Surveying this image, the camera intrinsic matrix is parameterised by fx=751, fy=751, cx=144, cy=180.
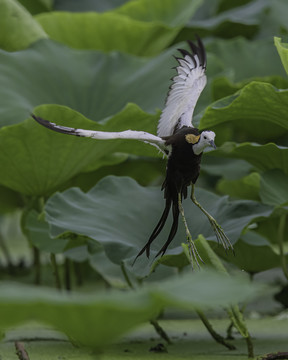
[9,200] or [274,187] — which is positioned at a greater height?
[274,187]

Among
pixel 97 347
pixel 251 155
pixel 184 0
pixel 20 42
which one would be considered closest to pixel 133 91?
pixel 20 42

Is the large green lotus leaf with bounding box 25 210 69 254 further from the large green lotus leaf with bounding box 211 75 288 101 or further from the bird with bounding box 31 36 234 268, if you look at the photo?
→ the large green lotus leaf with bounding box 211 75 288 101

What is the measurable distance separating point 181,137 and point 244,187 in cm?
64

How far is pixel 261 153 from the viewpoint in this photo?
1429mm

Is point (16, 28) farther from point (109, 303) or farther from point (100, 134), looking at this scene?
point (109, 303)

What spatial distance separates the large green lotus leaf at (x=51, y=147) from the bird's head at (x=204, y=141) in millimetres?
451

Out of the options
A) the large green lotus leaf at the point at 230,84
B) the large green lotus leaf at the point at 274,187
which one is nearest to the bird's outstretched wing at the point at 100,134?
the large green lotus leaf at the point at 274,187

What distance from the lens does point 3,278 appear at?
2.20m

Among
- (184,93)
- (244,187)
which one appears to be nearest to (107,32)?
(244,187)

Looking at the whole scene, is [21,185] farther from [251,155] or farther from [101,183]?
[251,155]

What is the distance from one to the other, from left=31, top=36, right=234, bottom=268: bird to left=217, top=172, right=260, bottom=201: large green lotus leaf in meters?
0.28

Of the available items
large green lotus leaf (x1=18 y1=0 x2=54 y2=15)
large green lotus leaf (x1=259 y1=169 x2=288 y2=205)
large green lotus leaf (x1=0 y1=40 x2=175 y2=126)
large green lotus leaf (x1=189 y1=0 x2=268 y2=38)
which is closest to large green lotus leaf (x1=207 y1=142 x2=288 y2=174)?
large green lotus leaf (x1=259 y1=169 x2=288 y2=205)

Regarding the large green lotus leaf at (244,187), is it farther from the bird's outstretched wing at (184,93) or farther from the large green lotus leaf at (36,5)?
the large green lotus leaf at (36,5)

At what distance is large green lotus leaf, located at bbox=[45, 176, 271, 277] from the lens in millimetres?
1241
